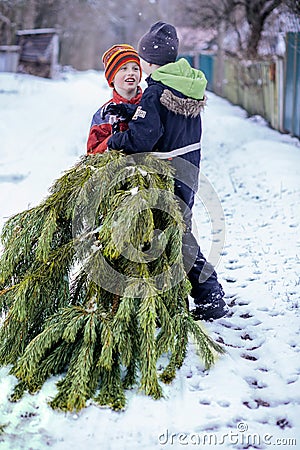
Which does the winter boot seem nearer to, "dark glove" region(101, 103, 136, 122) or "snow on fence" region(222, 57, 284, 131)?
"dark glove" region(101, 103, 136, 122)

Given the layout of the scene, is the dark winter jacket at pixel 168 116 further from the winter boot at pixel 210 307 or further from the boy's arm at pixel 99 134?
the winter boot at pixel 210 307

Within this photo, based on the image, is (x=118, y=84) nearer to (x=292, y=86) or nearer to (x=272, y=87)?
(x=292, y=86)

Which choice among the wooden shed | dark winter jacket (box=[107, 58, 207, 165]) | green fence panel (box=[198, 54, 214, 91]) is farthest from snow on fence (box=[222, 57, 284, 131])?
dark winter jacket (box=[107, 58, 207, 165])

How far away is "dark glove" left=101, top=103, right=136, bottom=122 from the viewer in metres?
3.24

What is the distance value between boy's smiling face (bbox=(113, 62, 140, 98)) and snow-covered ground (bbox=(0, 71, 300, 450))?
134 cm

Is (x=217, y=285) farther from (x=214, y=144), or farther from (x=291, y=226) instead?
(x=214, y=144)

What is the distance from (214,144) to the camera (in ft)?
37.7

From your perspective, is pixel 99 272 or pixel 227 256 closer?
pixel 99 272

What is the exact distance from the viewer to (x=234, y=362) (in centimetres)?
315

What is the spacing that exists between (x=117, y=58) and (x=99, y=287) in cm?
143

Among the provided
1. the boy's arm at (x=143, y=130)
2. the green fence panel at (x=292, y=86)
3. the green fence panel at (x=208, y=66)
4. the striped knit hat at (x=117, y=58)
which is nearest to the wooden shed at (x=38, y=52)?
the green fence panel at (x=208, y=66)

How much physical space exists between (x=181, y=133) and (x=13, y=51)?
1912 cm

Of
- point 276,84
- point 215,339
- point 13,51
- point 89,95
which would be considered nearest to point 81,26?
point 13,51

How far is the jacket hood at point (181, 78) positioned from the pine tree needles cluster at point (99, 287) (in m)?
0.47
